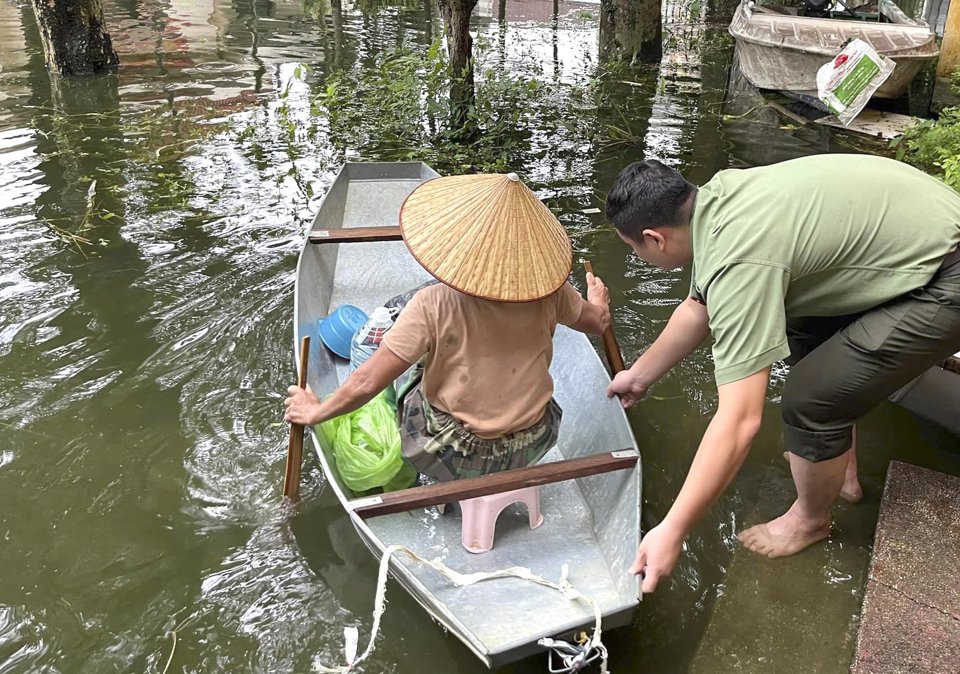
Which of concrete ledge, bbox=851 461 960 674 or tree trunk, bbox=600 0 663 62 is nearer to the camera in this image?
concrete ledge, bbox=851 461 960 674

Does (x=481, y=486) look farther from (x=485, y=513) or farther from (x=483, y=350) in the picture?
(x=483, y=350)

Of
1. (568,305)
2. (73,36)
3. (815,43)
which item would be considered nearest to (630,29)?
(815,43)

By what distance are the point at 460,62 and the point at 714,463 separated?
6.32m

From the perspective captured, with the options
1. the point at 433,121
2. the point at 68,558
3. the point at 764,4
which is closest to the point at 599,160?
the point at 433,121

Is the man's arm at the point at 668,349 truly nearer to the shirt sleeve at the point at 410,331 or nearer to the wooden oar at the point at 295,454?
the shirt sleeve at the point at 410,331

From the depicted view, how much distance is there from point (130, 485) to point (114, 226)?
3111 millimetres

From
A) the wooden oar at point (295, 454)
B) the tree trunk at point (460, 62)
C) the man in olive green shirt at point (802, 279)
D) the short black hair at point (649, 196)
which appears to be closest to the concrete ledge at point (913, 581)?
the man in olive green shirt at point (802, 279)

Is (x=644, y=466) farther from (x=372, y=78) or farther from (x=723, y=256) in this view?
(x=372, y=78)

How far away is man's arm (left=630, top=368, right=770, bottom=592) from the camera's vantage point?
6.65 ft

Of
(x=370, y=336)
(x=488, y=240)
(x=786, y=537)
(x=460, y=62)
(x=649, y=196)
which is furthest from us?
(x=460, y=62)

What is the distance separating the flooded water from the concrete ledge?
0.63 feet

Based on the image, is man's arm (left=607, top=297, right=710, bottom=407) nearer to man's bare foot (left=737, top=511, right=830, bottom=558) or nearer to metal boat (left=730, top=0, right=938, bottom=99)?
man's bare foot (left=737, top=511, right=830, bottom=558)

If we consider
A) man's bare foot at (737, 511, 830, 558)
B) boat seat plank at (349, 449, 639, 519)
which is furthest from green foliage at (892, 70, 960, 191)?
boat seat plank at (349, 449, 639, 519)

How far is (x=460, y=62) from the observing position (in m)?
7.47
